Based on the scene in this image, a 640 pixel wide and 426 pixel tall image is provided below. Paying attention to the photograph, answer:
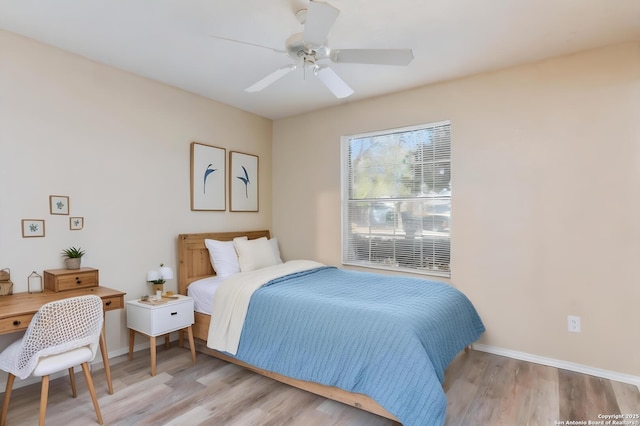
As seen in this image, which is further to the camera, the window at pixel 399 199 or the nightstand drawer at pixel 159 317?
the window at pixel 399 199

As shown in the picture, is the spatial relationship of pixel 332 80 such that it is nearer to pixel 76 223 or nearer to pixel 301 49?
pixel 301 49

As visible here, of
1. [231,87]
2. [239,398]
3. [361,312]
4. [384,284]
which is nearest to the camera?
[361,312]

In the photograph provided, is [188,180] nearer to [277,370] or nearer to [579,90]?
[277,370]

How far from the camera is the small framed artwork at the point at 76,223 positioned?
2863 mm

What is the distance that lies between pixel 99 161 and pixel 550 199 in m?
3.91

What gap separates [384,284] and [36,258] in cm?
279

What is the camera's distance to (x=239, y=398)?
245 cm

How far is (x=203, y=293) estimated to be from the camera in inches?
126

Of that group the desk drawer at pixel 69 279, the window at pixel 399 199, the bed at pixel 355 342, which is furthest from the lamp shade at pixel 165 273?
the window at pixel 399 199

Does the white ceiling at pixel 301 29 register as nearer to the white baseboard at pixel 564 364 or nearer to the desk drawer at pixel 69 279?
the desk drawer at pixel 69 279

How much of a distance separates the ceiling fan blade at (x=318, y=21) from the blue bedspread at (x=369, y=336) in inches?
66.6

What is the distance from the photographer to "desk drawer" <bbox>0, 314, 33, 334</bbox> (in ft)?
6.57

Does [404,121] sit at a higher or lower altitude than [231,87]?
lower

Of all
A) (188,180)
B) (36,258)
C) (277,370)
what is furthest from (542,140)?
(36,258)
